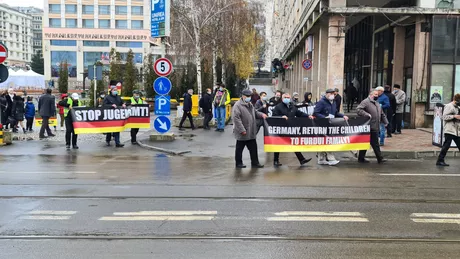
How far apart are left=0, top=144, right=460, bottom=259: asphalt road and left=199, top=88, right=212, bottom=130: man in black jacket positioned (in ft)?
27.9

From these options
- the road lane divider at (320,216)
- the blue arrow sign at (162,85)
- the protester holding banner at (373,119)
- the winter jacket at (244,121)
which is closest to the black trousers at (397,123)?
the protester holding banner at (373,119)

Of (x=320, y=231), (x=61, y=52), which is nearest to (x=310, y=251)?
(x=320, y=231)

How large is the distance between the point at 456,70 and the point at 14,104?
58.8 ft

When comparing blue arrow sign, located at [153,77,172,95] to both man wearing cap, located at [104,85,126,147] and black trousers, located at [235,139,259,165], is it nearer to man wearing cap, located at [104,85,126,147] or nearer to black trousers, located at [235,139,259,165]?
man wearing cap, located at [104,85,126,147]

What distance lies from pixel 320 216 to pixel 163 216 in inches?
89.0

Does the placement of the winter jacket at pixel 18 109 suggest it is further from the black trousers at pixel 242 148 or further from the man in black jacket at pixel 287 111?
the man in black jacket at pixel 287 111

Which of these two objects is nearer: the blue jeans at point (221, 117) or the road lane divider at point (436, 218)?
the road lane divider at point (436, 218)

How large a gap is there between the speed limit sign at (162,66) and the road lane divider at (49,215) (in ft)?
28.5

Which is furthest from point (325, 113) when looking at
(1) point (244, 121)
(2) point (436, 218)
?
(2) point (436, 218)

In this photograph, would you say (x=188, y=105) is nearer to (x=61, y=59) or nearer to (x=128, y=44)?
(x=128, y=44)

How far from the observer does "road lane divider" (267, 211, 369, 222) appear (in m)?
6.48

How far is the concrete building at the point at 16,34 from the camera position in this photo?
135 meters

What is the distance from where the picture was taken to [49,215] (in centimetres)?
673

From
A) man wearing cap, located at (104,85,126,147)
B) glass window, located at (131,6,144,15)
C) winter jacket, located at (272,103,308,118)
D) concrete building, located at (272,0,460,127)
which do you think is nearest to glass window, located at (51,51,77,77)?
glass window, located at (131,6,144,15)
